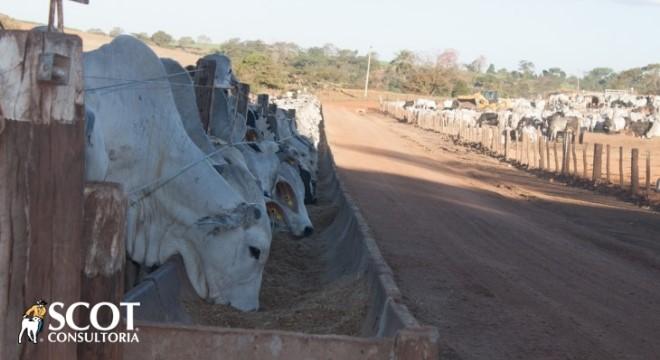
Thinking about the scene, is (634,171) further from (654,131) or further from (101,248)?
(654,131)

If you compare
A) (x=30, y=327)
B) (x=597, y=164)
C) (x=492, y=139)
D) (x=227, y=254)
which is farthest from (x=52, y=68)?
(x=492, y=139)

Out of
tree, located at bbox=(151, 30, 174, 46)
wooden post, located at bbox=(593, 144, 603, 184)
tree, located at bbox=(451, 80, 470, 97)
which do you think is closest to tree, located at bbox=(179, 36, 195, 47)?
tree, located at bbox=(151, 30, 174, 46)

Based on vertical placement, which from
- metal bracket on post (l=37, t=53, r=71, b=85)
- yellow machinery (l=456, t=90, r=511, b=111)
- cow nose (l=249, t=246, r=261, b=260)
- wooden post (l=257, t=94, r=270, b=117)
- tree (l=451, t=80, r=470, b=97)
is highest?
tree (l=451, t=80, r=470, b=97)

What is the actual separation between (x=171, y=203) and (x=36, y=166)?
4.89 meters

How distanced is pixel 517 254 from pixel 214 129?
4.76 m

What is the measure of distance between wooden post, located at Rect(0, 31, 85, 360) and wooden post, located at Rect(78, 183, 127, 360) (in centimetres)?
15

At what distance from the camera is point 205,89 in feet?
→ 40.2

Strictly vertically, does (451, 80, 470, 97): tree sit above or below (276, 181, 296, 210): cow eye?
above

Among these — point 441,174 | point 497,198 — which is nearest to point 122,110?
point 497,198

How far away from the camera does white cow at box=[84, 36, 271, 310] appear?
8891 mm

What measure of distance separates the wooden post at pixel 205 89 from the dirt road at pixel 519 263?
2909 millimetres

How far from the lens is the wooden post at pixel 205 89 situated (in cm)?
1220

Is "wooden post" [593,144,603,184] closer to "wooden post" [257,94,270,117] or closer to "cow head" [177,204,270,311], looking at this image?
"wooden post" [257,94,270,117]

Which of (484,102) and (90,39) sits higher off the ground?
(90,39)
